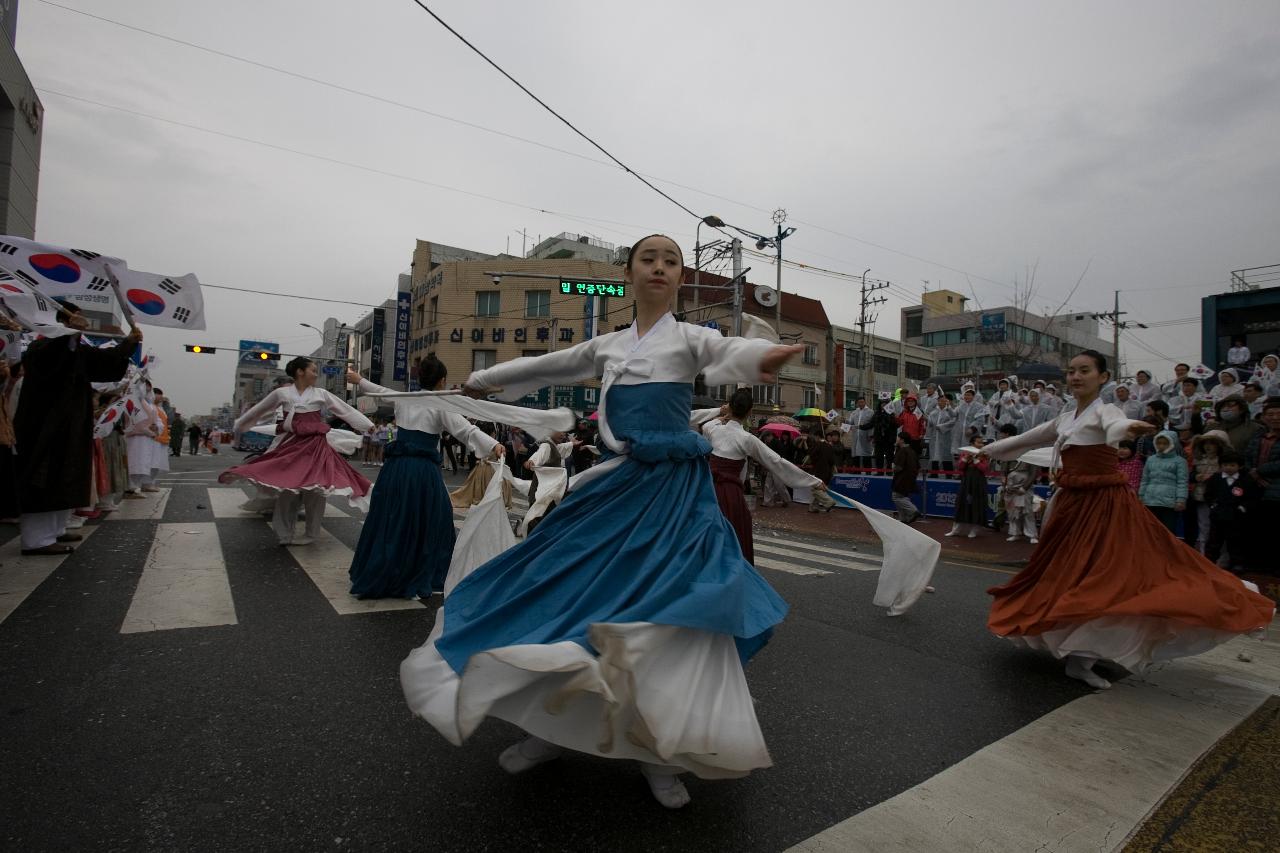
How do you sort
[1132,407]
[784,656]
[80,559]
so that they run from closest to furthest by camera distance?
[784,656]
[80,559]
[1132,407]

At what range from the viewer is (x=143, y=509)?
31.4 feet

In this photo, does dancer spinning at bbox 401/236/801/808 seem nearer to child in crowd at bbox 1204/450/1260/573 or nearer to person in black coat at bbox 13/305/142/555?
person in black coat at bbox 13/305/142/555

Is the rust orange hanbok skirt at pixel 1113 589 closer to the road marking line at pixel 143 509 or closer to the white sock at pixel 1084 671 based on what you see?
the white sock at pixel 1084 671

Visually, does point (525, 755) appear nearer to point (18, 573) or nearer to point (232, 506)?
point (18, 573)

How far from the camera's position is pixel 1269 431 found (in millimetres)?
7371

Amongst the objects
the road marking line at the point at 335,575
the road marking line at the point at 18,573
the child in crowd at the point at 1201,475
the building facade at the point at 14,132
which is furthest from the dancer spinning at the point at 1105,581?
the building facade at the point at 14,132

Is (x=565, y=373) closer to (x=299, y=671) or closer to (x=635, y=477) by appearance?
(x=635, y=477)

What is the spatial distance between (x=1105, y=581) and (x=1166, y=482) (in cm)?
525

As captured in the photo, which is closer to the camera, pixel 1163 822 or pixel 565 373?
pixel 1163 822

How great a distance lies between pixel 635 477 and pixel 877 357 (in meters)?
54.1

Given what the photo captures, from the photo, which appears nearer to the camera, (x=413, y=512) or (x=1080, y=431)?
(x=1080, y=431)

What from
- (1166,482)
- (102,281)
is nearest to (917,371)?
(1166,482)

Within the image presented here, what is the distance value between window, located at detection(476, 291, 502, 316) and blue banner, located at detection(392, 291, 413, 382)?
26.8 feet

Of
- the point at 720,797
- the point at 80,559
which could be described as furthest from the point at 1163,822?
the point at 80,559
